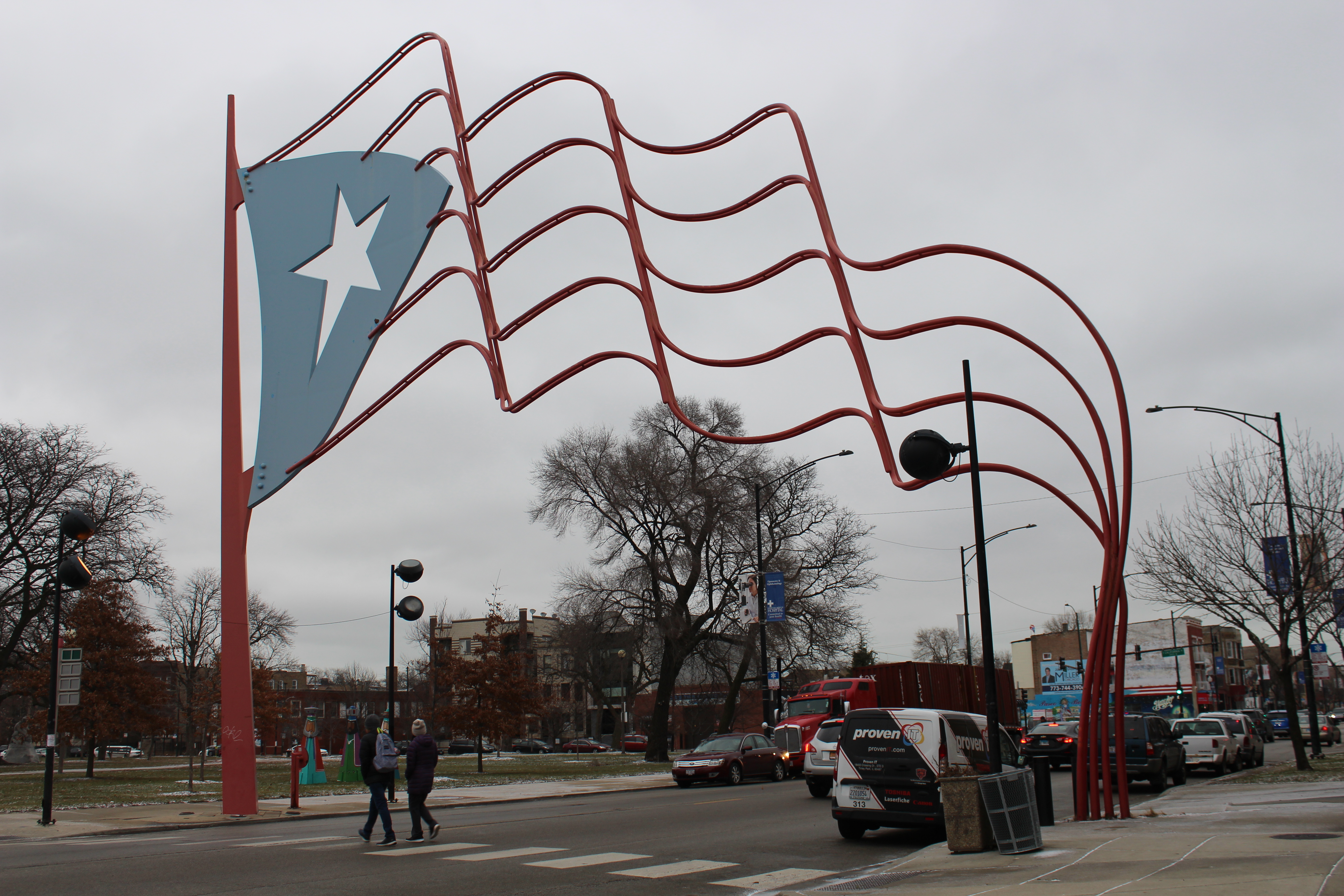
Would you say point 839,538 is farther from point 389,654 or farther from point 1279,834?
point 1279,834

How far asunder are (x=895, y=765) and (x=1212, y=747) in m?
19.7

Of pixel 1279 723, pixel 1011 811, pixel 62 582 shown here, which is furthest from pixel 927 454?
pixel 1279 723

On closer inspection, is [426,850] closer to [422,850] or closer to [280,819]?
[422,850]

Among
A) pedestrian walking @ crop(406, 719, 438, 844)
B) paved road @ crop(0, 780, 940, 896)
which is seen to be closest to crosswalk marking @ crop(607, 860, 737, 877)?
paved road @ crop(0, 780, 940, 896)

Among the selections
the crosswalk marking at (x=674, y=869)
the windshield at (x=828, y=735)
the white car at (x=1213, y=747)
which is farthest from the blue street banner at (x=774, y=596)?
the crosswalk marking at (x=674, y=869)

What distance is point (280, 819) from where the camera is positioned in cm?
1908

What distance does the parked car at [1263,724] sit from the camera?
172 ft

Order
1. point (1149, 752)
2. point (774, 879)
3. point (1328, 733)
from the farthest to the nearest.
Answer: point (1328, 733) < point (1149, 752) < point (774, 879)

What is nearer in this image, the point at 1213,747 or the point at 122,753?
the point at 1213,747

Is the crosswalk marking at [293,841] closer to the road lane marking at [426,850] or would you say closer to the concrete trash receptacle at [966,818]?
the road lane marking at [426,850]

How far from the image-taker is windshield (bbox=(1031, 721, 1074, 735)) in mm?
29734

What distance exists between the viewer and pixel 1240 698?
105125 mm

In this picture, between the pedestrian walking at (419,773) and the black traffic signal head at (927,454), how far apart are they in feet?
24.5

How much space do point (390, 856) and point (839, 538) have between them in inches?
1352
